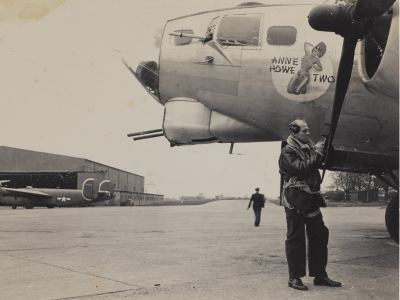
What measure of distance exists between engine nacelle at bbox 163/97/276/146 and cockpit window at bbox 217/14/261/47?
57.9 inches

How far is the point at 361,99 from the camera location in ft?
22.9

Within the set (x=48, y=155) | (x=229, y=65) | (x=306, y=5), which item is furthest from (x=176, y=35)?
(x=48, y=155)

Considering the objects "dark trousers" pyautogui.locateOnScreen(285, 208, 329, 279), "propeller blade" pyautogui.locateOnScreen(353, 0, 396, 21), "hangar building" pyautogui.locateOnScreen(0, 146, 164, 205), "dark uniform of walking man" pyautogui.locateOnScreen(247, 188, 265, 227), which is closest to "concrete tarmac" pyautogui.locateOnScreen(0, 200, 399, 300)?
"dark trousers" pyautogui.locateOnScreen(285, 208, 329, 279)

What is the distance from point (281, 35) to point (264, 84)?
1.02m

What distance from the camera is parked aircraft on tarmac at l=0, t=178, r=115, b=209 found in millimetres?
37656

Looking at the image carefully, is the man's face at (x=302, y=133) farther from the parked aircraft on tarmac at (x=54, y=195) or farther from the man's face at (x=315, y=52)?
the parked aircraft on tarmac at (x=54, y=195)

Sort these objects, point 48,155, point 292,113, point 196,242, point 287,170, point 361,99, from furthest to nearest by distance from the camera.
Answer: point 48,155 → point 196,242 → point 292,113 → point 361,99 → point 287,170

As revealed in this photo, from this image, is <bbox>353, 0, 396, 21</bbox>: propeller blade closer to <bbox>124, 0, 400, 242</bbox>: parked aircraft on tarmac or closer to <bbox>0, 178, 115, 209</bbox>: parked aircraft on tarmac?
<bbox>124, 0, 400, 242</bbox>: parked aircraft on tarmac

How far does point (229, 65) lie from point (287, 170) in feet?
12.5

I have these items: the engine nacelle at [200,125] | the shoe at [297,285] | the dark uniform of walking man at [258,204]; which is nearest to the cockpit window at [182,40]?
the engine nacelle at [200,125]

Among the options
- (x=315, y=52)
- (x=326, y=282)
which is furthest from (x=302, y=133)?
(x=315, y=52)

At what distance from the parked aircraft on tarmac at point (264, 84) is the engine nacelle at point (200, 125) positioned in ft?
0.07

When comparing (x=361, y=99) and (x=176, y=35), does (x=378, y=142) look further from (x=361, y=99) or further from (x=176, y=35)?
(x=176, y=35)

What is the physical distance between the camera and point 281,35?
752cm
